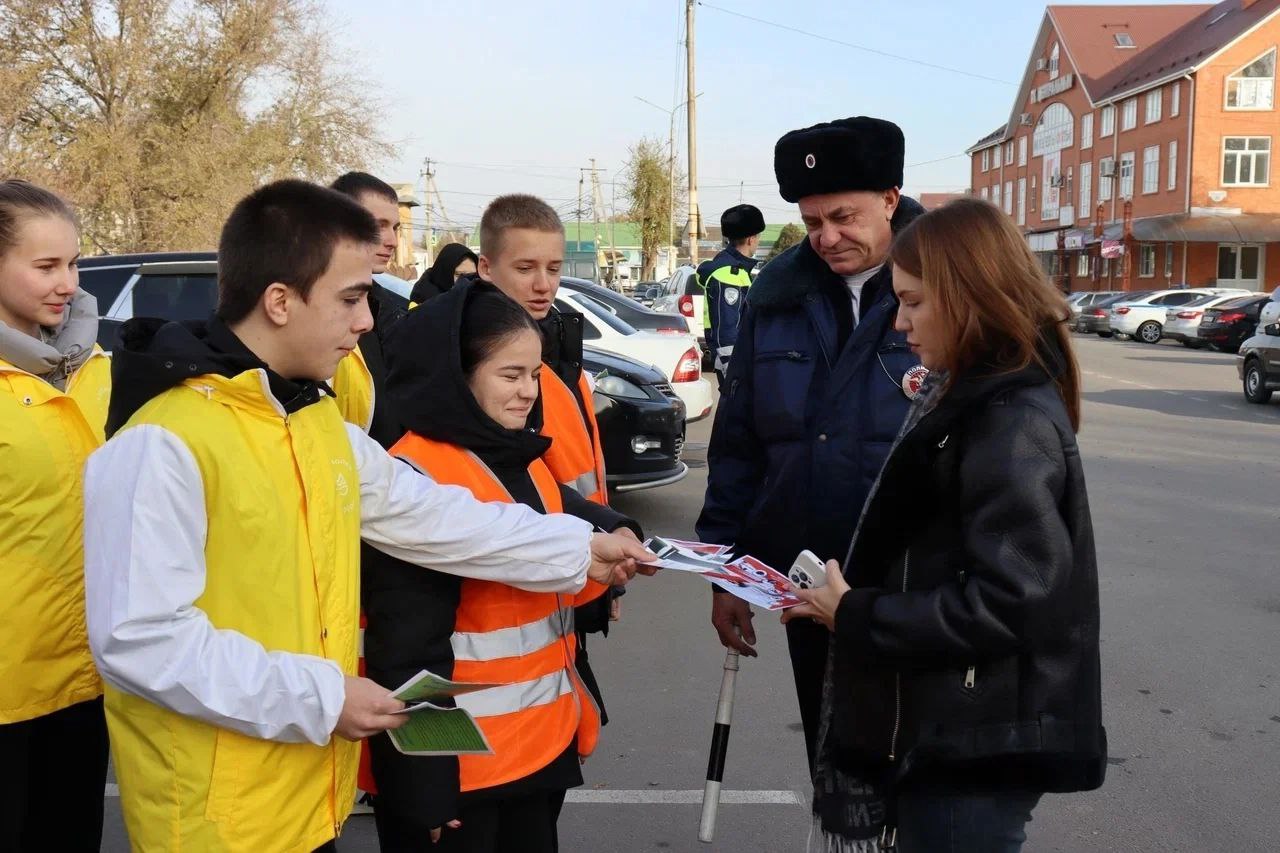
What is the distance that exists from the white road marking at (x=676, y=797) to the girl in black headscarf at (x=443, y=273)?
2081 millimetres

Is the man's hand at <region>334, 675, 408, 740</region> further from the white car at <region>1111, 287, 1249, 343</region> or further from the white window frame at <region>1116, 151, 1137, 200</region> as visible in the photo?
the white window frame at <region>1116, 151, 1137, 200</region>

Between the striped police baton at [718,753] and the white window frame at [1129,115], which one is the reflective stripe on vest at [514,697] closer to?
the striped police baton at [718,753]

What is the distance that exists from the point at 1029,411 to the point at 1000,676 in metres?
0.50

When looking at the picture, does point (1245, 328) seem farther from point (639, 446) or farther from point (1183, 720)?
point (1183, 720)

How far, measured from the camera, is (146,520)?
5.92 ft

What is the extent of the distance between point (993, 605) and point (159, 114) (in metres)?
25.0

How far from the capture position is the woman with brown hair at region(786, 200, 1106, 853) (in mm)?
2088

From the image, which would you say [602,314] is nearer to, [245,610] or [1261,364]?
[245,610]

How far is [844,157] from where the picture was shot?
2969 millimetres

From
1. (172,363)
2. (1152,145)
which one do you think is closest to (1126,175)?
(1152,145)

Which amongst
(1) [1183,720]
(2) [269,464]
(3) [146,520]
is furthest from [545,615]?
(1) [1183,720]

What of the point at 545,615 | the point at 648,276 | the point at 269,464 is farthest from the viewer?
the point at 648,276

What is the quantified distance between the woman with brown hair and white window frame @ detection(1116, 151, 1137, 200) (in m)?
54.9

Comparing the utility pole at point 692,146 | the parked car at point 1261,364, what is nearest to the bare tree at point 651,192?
the utility pole at point 692,146
